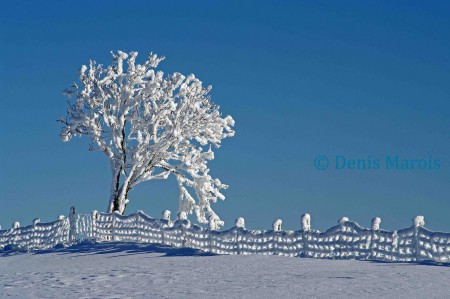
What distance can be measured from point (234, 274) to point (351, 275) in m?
3.11

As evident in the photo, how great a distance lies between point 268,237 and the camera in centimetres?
2269

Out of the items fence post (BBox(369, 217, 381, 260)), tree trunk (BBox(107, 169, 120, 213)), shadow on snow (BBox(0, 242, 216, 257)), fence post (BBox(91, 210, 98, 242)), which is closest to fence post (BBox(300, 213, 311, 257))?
fence post (BBox(369, 217, 381, 260))

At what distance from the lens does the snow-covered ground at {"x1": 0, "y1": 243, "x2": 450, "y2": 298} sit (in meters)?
15.0

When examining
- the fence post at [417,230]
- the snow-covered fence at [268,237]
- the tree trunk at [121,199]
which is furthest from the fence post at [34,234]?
the fence post at [417,230]

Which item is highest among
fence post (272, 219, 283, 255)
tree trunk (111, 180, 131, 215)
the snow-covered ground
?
tree trunk (111, 180, 131, 215)

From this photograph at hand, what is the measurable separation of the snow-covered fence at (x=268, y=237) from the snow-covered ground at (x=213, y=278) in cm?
82

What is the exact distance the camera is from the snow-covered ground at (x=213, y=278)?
15000mm

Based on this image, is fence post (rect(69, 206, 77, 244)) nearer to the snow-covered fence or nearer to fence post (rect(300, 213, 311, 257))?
the snow-covered fence

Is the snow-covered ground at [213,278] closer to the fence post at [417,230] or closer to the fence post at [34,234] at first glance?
the fence post at [417,230]

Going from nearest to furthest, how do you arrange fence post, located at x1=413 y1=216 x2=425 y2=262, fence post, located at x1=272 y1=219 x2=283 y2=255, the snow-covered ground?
the snow-covered ground, fence post, located at x1=413 y1=216 x2=425 y2=262, fence post, located at x1=272 y1=219 x2=283 y2=255

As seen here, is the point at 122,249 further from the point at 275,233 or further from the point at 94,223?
the point at 275,233

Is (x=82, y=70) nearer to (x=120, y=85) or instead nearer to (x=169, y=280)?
(x=120, y=85)

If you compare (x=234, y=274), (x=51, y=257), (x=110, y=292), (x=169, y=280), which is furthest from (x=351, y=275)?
(x=51, y=257)

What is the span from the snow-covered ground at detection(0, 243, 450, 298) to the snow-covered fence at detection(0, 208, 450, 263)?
823mm
